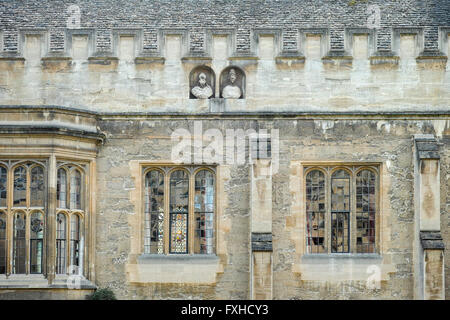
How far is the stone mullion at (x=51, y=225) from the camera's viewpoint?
2106 centimetres

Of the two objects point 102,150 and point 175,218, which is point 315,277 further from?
point 102,150

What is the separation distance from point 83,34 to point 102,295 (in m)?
6.17

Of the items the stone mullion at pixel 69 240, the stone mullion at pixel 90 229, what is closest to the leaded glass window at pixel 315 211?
the stone mullion at pixel 90 229

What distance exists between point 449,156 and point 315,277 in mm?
4221

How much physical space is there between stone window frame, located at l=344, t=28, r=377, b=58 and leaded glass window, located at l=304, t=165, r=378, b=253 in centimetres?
274

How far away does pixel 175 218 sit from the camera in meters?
22.7

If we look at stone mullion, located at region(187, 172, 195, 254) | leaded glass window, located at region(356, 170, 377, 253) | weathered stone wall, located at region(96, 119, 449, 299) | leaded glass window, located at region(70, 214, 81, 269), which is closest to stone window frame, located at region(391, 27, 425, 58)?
weathered stone wall, located at region(96, 119, 449, 299)

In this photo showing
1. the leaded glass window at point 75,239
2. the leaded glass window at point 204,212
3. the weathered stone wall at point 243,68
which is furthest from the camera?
the weathered stone wall at point 243,68

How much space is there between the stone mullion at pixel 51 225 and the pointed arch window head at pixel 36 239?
0.97 ft

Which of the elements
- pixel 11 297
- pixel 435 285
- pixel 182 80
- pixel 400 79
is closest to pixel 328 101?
pixel 400 79

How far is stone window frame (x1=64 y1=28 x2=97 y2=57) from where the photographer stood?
22.9 metres

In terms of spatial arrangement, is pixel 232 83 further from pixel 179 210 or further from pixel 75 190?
pixel 75 190

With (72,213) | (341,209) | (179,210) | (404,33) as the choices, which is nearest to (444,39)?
(404,33)

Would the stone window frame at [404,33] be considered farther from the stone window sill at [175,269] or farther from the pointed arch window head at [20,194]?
the pointed arch window head at [20,194]
